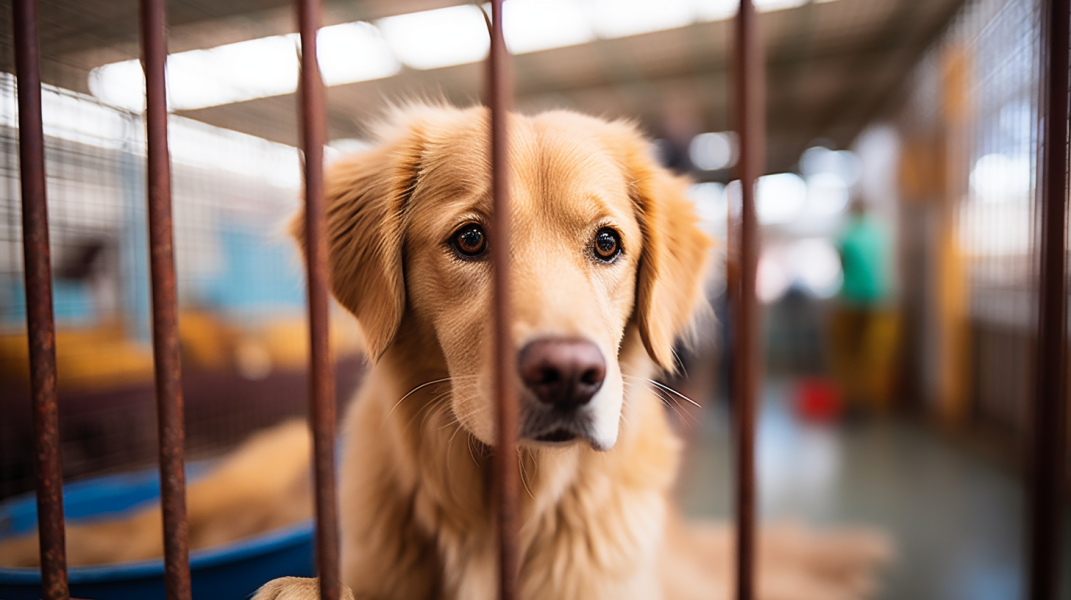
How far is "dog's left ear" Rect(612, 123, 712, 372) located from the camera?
1022 millimetres

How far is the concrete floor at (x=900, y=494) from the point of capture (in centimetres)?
202

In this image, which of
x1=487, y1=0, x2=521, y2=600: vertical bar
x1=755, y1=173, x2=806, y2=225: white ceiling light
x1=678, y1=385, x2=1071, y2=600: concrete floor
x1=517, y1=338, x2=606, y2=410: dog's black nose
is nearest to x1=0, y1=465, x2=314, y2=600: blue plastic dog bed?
x1=487, y1=0, x2=521, y2=600: vertical bar

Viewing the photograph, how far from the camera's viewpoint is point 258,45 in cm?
217

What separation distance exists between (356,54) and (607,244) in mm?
1610

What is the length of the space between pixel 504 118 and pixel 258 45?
2090mm

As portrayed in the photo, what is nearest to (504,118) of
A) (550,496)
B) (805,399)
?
(550,496)

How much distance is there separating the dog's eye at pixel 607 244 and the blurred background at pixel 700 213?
22 centimetres

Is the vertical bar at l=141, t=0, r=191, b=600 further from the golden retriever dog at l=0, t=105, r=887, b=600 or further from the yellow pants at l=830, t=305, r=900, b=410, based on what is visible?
the yellow pants at l=830, t=305, r=900, b=410

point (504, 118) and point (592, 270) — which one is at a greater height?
point (504, 118)

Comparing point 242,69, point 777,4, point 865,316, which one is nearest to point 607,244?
point 242,69

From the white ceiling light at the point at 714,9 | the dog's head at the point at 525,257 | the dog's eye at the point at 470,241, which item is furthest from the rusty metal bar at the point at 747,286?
the white ceiling light at the point at 714,9

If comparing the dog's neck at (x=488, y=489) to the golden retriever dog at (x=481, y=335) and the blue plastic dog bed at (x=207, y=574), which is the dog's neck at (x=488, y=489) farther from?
the blue plastic dog bed at (x=207, y=574)

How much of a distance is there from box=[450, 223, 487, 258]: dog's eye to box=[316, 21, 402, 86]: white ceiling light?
3.82ft

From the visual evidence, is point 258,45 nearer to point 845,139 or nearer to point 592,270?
point 592,270
